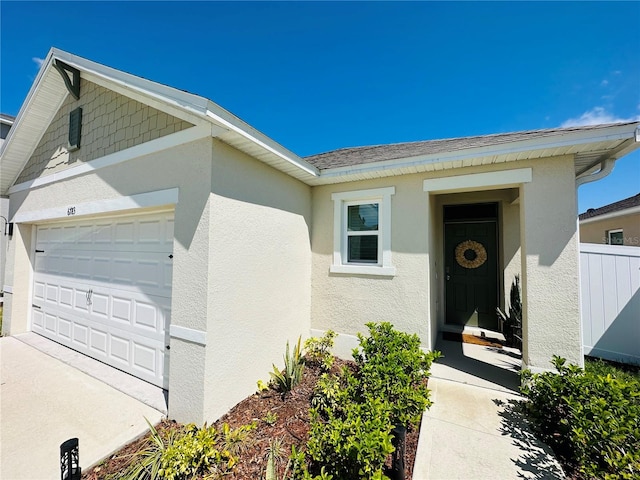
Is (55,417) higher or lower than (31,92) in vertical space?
lower

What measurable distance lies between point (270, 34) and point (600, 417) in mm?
8920

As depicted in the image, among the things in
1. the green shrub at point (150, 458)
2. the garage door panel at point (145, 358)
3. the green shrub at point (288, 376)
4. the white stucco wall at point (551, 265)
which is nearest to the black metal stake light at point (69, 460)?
the green shrub at point (150, 458)

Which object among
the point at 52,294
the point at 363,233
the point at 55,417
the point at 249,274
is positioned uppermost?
the point at 363,233

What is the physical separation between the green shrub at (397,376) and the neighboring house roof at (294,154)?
9.86 feet

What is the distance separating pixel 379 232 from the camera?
500 centimetres

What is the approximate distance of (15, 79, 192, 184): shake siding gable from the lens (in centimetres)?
389

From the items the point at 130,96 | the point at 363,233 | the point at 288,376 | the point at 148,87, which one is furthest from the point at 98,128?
Answer: the point at 288,376

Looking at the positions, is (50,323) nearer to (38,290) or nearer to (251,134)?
(38,290)

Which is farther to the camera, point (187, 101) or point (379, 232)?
point (379, 232)

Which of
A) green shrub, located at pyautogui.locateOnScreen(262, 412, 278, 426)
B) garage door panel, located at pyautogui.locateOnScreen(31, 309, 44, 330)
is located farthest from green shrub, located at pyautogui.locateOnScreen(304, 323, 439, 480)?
garage door panel, located at pyautogui.locateOnScreen(31, 309, 44, 330)

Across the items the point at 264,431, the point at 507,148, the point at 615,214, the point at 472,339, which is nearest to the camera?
the point at 264,431

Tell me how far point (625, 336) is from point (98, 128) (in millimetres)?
10941

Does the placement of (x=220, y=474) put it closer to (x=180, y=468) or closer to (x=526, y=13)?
(x=180, y=468)

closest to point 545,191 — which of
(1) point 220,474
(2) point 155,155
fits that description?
(1) point 220,474
